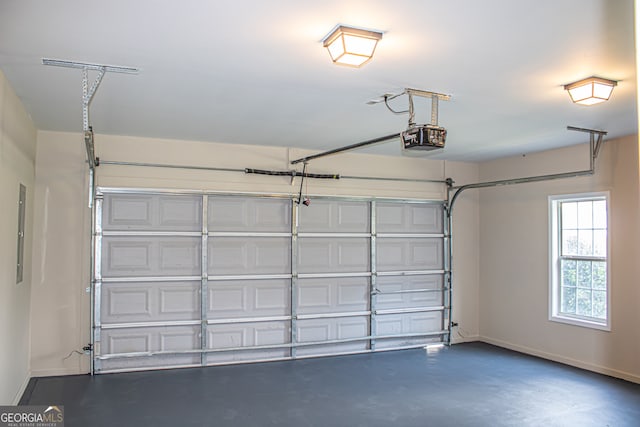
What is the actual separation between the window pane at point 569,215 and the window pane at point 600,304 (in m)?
0.85

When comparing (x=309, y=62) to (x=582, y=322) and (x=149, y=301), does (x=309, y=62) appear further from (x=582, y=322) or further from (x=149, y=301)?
(x=582, y=322)

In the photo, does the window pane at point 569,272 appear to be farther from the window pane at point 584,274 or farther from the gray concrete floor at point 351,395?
the gray concrete floor at point 351,395

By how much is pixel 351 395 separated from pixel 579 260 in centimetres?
331

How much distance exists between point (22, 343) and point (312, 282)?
3223 millimetres

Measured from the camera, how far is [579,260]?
6.23m

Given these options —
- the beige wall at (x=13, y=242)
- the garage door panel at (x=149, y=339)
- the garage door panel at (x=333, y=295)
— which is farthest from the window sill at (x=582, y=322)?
the beige wall at (x=13, y=242)

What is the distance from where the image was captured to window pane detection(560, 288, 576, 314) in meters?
6.30

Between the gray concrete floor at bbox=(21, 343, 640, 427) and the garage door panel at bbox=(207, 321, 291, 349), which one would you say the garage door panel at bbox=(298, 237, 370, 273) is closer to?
the garage door panel at bbox=(207, 321, 291, 349)

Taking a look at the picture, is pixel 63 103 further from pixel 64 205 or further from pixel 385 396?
pixel 385 396

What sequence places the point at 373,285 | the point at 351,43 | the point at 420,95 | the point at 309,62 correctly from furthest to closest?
the point at 373,285 < the point at 420,95 < the point at 309,62 < the point at 351,43

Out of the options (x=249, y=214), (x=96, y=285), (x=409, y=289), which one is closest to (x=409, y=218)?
(x=409, y=289)

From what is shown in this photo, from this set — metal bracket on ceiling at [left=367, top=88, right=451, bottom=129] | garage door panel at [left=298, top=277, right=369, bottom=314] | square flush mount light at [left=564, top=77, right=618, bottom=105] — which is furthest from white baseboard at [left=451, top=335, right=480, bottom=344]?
square flush mount light at [left=564, top=77, right=618, bottom=105]

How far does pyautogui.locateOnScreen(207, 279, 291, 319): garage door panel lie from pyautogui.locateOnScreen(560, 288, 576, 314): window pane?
341 centimetres

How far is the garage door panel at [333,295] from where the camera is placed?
21.4ft
